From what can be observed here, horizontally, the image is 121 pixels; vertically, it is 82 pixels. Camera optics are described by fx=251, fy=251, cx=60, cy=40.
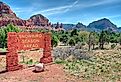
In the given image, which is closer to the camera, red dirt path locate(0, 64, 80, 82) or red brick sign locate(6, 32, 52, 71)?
red dirt path locate(0, 64, 80, 82)

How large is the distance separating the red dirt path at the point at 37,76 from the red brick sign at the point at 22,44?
1276 mm

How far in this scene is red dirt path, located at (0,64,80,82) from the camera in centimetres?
2270

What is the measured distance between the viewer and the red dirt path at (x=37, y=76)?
22.7m

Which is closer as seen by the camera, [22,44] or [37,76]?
[37,76]

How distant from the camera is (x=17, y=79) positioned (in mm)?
23031

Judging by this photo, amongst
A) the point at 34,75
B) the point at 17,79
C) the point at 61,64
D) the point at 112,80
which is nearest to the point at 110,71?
the point at 112,80

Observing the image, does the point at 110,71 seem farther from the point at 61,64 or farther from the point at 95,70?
the point at 61,64

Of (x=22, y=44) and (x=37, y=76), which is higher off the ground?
(x=22, y=44)

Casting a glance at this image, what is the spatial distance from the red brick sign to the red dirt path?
128 centimetres

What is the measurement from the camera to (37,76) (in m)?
24.1

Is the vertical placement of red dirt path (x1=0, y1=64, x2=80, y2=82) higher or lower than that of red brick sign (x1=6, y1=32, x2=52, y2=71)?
lower

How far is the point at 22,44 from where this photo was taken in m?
27.5

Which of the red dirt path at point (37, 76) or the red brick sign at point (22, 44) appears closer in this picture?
the red dirt path at point (37, 76)

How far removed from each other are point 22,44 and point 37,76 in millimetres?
4965
